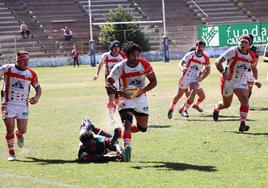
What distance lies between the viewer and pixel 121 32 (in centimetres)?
5847

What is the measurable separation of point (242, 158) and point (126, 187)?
2683mm

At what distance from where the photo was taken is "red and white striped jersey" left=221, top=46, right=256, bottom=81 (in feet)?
47.9

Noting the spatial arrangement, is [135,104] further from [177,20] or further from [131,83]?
[177,20]

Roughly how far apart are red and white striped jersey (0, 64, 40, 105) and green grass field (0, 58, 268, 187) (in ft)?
3.30

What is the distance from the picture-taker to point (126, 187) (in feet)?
29.2

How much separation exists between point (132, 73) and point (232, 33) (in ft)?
155

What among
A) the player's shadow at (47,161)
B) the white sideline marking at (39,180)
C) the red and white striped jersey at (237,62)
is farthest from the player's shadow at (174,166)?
the red and white striped jersey at (237,62)

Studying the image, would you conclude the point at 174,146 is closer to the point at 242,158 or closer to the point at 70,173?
the point at 242,158

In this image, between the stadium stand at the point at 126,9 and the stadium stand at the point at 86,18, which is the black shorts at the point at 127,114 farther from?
the stadium stand at the point at 126,9

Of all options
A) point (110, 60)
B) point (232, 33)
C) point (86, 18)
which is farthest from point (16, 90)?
point (86, 18)

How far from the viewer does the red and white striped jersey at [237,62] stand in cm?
1460

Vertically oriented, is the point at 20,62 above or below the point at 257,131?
above

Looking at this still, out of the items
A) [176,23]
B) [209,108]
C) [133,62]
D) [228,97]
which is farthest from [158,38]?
[133,62]

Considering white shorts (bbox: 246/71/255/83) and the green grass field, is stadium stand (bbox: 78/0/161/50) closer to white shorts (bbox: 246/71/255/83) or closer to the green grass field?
the green grass field
